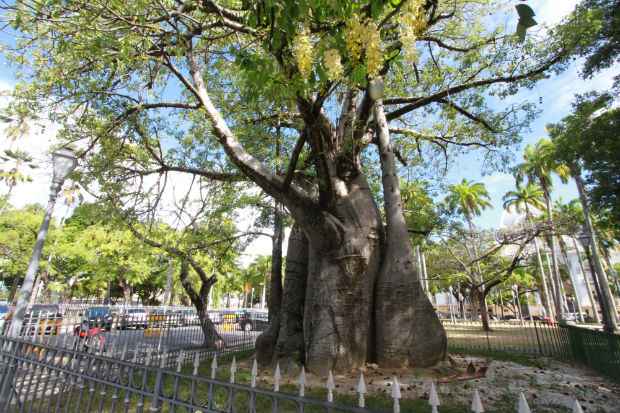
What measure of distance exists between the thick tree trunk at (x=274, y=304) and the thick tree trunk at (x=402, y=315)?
2695 millimetres

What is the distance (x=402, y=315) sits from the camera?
6.47 meters

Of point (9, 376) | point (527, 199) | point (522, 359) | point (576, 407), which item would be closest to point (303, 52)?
point (576, 407)

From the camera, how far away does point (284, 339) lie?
24.4ft

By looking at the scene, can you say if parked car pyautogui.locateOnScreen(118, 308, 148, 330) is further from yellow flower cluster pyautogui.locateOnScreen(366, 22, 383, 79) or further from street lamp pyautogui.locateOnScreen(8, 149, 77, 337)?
yellow flower cluster pyautogui.locateOnScreen(366, 22, 383, 79)

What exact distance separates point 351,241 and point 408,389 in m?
2.64

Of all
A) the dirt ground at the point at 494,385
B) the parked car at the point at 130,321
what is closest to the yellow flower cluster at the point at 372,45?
the dirt ground at the point at 494,385

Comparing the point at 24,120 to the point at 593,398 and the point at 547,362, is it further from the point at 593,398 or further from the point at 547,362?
the point at 547,362

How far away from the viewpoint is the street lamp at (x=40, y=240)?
3.85m

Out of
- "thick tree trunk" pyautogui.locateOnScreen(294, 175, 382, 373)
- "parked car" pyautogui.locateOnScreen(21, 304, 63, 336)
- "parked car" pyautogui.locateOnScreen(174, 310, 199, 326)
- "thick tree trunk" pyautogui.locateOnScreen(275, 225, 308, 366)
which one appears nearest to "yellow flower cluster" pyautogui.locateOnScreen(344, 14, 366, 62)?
"thick tree trunk" pyautogui.locateOnScreen(294, 175, 382, 373)

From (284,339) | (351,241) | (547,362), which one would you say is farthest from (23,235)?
(547,362)

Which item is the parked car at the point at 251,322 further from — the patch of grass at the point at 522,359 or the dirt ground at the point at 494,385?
the patch of grass at the point at 522,359

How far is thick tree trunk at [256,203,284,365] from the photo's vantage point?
777 cm

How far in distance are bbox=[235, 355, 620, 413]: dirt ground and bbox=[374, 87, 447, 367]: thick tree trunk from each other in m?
0.28

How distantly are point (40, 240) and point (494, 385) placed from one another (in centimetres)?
695
